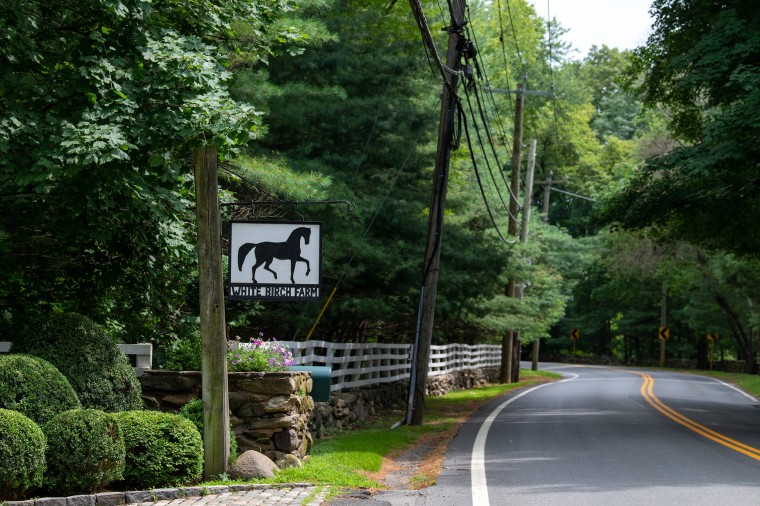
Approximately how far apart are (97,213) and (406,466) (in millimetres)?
5347

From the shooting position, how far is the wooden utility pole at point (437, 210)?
54.9ft

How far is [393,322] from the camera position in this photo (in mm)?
24516

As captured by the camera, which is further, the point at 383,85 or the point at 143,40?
the point at 383,85

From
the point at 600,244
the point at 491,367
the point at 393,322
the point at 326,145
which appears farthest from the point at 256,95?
the point at 600,244

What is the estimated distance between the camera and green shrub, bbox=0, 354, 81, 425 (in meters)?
7.87

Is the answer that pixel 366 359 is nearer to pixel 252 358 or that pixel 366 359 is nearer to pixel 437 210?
pixel 437 210

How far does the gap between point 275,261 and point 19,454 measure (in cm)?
395

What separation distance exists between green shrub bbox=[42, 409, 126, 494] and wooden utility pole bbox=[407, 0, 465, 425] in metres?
9.60

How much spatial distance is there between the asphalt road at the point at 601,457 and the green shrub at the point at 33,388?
3.37 m

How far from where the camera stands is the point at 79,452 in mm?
7812

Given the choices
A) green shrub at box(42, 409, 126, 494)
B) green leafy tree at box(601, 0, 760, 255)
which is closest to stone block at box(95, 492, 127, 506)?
green shrub at box(42, 409, 126, 494)

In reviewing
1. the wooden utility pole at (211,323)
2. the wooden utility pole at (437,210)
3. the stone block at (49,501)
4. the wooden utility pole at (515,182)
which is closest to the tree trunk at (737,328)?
the wooden utility pole at (515,182)

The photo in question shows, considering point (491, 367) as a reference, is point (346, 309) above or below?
above

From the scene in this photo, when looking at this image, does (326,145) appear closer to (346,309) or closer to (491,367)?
(346,309)
